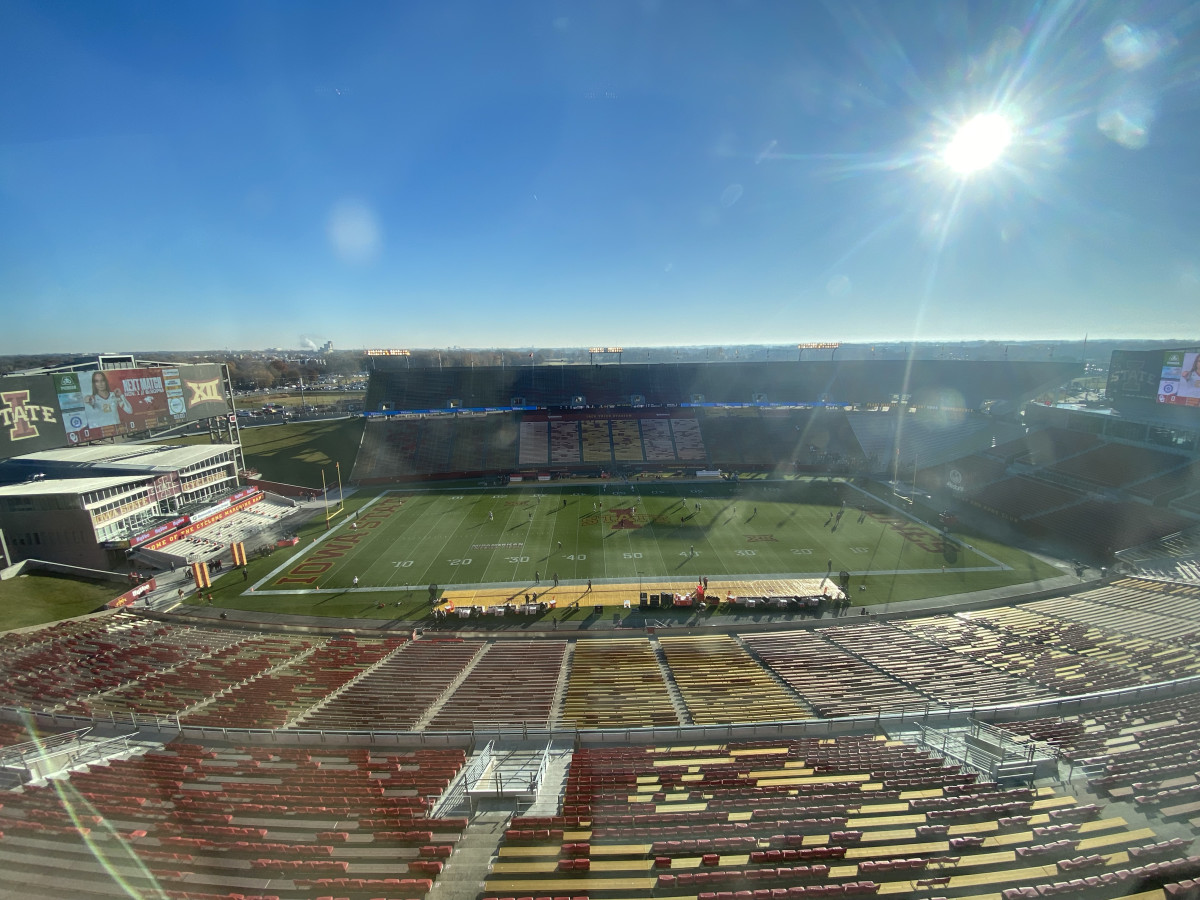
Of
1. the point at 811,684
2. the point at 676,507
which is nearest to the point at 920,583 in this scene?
the point at 811,684

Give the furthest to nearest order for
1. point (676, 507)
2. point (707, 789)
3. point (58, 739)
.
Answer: point (676, 507) < point (58, 739) < point (707, 789)

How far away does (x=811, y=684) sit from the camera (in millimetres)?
17656

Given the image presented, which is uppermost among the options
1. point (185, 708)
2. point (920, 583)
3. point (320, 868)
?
point (320, 868)

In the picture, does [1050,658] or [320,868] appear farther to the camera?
[1050,658]

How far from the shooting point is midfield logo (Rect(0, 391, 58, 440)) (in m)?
30.7

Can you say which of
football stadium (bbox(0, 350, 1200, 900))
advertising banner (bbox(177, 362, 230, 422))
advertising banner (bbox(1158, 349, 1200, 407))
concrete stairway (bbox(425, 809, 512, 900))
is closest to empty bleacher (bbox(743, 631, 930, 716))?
football stadium (bbox(0, 350, 1200, 900))

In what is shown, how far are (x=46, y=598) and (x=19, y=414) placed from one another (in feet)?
42.5

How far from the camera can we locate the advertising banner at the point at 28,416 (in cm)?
3073

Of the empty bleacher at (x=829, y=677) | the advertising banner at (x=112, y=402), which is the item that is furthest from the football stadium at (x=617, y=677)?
the advertising banner at (x=112, y=402)

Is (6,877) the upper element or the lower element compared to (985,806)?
upper

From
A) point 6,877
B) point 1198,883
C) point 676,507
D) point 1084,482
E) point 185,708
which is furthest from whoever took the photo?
point 676,507

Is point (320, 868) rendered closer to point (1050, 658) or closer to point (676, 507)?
point (1050, 658)

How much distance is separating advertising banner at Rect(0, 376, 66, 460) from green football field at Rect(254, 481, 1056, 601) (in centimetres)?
1630

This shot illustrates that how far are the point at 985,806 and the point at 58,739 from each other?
23.4 m
